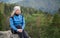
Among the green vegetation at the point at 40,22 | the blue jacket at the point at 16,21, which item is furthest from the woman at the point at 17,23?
the green vegetation at the point at 40,22

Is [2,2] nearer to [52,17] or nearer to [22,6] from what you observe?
[22,6]

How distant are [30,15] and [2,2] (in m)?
0.52

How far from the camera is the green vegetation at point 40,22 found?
411 cm

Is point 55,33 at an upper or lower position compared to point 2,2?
lower

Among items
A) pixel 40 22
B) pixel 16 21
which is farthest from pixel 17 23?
pixel 40 22

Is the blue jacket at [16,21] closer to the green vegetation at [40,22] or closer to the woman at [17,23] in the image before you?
the woman at [17,23]

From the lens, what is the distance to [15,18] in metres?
3.98

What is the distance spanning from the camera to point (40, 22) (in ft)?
13.7

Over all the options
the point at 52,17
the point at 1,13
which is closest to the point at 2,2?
the point at 1,13

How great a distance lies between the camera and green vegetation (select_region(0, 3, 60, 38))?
411 centimetres

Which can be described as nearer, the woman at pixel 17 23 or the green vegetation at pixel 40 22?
the woman at pixel 17 23

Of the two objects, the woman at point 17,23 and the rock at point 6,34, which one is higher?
the woman at point 17,23

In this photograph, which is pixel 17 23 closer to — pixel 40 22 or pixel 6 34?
pixel 6 34

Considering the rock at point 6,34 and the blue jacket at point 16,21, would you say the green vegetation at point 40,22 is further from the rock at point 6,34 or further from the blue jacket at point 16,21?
the rock at point 6,34
